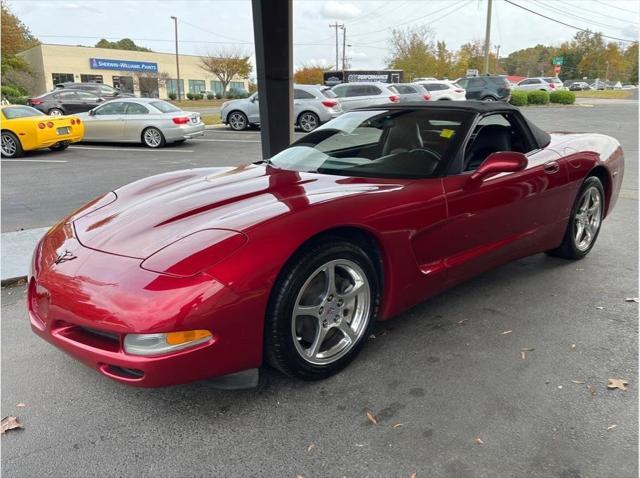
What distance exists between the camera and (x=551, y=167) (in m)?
3.84

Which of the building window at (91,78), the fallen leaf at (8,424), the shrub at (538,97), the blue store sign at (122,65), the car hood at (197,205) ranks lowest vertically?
the fallen leaf at (8,424)

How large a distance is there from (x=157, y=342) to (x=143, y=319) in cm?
12

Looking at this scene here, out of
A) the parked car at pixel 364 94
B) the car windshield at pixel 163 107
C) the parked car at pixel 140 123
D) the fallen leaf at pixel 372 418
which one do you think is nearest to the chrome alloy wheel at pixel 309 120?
the parked car at pixel 364 94

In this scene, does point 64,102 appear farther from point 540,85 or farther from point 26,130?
point 540,85

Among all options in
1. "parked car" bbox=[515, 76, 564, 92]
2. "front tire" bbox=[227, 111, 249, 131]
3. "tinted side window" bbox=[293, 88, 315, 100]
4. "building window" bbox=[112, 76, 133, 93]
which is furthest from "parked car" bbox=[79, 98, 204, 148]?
"building window" bbox=[112, 76, 133, 93]

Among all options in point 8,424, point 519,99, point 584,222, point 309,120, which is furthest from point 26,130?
point 519,99

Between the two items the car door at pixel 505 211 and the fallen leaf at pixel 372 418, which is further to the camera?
the car door at pixel 505 211

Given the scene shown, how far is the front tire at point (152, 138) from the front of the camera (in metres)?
13.3

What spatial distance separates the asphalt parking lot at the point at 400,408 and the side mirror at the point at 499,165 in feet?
3.03

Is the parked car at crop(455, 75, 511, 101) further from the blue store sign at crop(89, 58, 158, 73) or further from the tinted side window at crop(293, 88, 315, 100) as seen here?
the blue store sign at crop(89, 58, 158, 73)

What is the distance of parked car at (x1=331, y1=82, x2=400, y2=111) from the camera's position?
18.2m

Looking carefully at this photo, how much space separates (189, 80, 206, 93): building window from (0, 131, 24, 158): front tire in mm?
57034

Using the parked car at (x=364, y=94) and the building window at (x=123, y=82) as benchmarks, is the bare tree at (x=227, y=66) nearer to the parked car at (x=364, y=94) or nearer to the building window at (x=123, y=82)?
the building window at (x=123, y=82)

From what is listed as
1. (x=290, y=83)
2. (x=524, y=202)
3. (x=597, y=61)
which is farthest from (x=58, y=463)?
(x=597, y=61)
